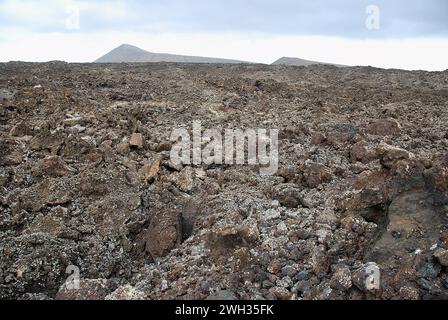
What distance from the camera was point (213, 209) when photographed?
517 cm

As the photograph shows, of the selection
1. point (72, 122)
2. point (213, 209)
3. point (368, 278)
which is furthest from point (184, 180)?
point (368, 278)

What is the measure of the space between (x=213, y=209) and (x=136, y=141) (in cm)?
220

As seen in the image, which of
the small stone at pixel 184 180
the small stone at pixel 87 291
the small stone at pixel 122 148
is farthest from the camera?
the small stone at pixel 122 148

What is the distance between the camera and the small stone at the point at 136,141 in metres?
6.77

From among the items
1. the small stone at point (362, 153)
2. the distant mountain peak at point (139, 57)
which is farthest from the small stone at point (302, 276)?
the distant mountain peak at point (139, 57)

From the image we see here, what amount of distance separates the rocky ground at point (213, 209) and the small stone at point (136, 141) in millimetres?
30

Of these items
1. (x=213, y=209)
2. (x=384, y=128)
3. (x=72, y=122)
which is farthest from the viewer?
(x=72, y=122)

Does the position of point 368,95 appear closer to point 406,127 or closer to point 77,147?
point 406,127

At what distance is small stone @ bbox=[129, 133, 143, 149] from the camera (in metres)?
6.77

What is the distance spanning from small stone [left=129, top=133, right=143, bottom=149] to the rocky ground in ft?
0.10

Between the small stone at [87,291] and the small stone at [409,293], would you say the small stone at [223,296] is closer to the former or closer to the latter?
the small stone at [87,291]

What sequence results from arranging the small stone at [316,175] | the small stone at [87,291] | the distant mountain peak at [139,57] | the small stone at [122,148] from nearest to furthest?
the small stone at [87,291] → the small stone at [316,175] → the small stone at [122,148] → the distant mountain peak at [139,57]

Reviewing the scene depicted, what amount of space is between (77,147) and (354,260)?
4.34 metres

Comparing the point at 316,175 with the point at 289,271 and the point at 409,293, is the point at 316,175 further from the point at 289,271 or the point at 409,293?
the point at 409,293
